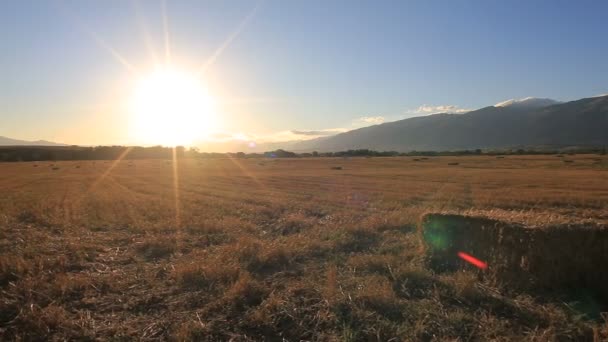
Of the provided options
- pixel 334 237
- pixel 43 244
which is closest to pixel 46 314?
pixel 43 244

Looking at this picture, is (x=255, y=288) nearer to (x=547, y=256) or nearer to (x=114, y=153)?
(x=547, y=256)

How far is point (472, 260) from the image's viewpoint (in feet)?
25.3

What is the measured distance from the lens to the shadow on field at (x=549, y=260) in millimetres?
6602

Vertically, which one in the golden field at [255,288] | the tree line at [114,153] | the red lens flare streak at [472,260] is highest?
the tree line at [114,153]

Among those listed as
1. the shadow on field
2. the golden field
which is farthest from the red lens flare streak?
the golden field

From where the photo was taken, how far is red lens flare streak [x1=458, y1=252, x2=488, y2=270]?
7480mm

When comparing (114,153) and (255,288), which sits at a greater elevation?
(114,153)

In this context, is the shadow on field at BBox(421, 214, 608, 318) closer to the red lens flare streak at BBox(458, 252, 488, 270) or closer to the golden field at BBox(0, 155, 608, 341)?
the red lens flare streak at BBox(458, 252, 488, 270)

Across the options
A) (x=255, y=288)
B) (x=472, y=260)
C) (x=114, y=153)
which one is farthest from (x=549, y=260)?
(x=114, y=153)

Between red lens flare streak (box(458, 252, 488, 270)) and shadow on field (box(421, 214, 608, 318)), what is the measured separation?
64 mm

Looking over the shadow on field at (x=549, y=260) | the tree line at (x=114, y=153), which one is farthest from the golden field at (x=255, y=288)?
the tree line at (x=114, y=153)

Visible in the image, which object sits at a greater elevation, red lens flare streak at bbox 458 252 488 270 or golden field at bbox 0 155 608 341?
red lens flare streak at bbox 458 252 488 270

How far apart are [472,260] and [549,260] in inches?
52.5

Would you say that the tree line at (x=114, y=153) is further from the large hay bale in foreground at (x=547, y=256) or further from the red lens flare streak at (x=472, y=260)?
the large hay bale in foreground at (x=547, y=256)
